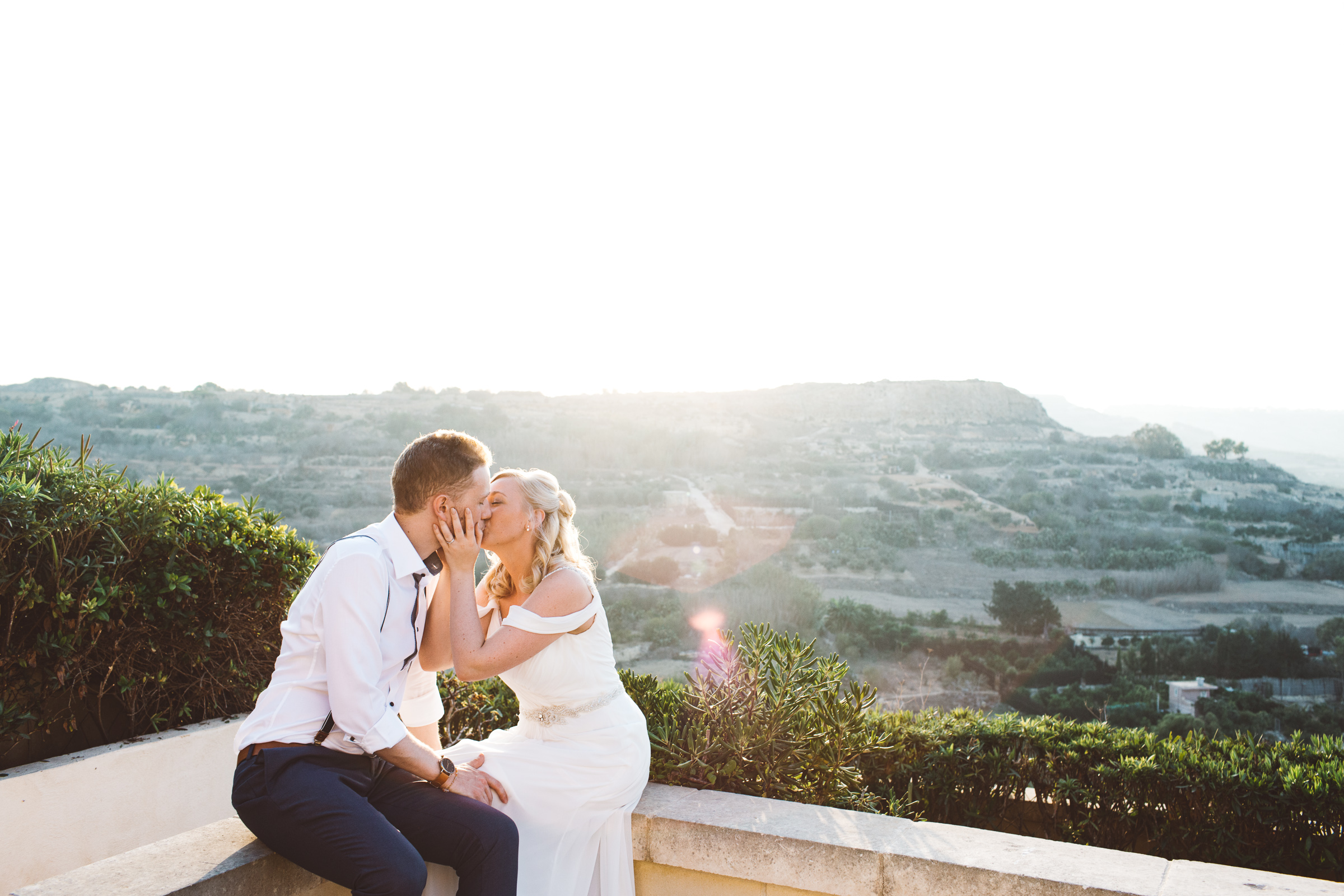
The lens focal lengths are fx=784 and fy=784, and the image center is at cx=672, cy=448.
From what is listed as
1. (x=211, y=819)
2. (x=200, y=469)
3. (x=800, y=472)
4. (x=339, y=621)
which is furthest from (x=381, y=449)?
(x=339, y=621)

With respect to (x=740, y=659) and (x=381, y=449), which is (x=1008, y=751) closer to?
(x=740, y=659)

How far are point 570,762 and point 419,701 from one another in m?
0.52

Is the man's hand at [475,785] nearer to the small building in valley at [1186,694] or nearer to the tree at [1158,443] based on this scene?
the small building in valley at [1186,694]

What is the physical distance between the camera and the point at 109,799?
3.12m

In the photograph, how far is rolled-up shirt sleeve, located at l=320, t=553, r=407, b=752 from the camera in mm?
1963

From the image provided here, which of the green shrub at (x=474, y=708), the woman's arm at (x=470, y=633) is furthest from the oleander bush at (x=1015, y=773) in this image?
the woman's arm at (x=470, y=633)

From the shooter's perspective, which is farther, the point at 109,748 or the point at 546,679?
the point at 109,748

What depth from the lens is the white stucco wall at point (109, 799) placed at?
9.33 feet

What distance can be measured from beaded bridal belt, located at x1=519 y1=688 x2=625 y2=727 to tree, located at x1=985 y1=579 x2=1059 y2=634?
17215mm

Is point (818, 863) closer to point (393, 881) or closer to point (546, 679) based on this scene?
point (546, 679)

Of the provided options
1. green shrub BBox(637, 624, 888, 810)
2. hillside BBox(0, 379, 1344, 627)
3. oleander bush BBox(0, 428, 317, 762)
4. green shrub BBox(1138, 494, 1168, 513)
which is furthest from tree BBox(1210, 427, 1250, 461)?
oleander bush BBox(0, 428, 317, 762)

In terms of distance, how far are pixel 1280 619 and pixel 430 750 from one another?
23.6 metres

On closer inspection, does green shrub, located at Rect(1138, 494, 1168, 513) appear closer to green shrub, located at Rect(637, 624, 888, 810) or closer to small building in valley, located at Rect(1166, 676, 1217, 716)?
small building in valley, located at Rect(1166, 676, 1217, 716)

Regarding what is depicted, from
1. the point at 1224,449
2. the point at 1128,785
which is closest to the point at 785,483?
the point at 1224,449
